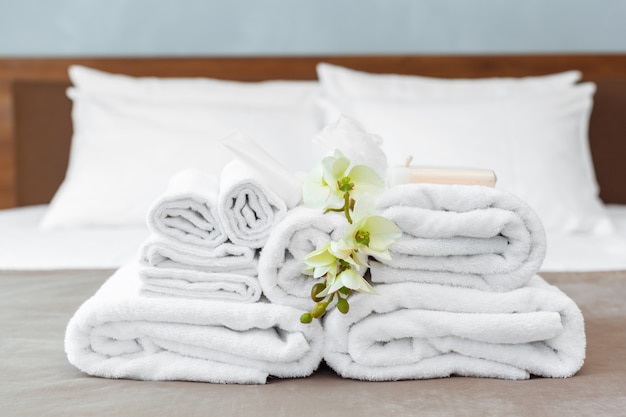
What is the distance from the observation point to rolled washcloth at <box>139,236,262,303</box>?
1.06 metres

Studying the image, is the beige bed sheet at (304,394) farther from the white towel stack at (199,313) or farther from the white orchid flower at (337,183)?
the white orchid flower at (337,183)

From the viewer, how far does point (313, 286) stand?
1.03 m

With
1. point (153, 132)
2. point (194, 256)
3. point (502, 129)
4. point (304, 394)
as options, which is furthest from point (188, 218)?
point (502, 129)

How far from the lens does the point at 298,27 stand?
2.83 metres

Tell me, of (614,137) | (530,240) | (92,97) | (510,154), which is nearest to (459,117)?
(510,154)

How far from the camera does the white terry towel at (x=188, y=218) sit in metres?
1.07

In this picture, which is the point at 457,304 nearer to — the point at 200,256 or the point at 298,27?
the point at 200,256

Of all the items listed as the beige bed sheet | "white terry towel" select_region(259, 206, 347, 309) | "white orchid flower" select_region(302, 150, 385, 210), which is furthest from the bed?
"white orchid flower" select_region(302, 150, 385, 210)

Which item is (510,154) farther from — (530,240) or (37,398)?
(37,398)

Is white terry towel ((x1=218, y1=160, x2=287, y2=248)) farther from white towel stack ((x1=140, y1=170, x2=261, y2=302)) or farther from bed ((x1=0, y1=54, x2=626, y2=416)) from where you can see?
bed ((x1=0, y1=54, x2=626, y2=416))

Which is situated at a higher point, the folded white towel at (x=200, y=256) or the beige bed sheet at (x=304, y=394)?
the folded white towel at (x=200, y=256)

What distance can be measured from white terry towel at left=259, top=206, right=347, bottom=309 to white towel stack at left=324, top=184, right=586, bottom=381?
0.06 m

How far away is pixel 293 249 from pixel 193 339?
169mm

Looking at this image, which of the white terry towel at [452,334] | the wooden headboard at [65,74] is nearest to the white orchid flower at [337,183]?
the white terry towel at [452,334]
